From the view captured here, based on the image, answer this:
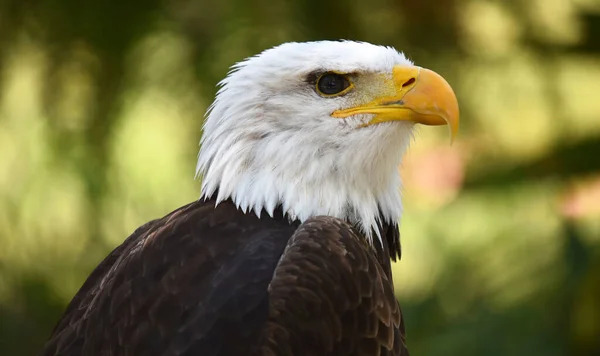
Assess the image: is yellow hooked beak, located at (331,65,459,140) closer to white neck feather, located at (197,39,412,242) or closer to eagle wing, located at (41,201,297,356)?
white neck feather, located at (197,39,412,242)

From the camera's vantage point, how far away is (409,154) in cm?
498

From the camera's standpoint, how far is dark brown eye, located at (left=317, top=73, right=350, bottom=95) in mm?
2917

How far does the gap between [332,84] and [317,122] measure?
0.41 ft

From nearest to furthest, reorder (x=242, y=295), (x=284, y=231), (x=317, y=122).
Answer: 1. (x=242, y=295)
2. (x=284, y=231)
3. (x=317, y=122)

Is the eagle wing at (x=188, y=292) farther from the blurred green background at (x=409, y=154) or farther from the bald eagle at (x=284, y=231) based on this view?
the blurred green background at (x=409, y=154)

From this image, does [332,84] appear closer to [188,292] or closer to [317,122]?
[317,122]

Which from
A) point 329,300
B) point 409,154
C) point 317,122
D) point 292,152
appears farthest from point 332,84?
point 409,154

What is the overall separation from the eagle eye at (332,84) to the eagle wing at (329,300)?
1.35ft

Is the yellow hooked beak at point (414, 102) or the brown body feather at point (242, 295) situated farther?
the yellow hooked beak at point (414, 102)

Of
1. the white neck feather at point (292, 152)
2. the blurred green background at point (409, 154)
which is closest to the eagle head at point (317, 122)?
the white neck feather at point (292, 152)

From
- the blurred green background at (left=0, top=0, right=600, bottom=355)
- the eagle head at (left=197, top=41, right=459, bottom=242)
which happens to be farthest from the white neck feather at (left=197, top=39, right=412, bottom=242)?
the blurred green background at (left=0, top=0, right=600, bottom=355)

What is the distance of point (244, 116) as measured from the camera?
293cm

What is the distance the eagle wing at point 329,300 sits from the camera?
246cm

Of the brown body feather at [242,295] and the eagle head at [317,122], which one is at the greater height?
the eagle head at [317,122]
